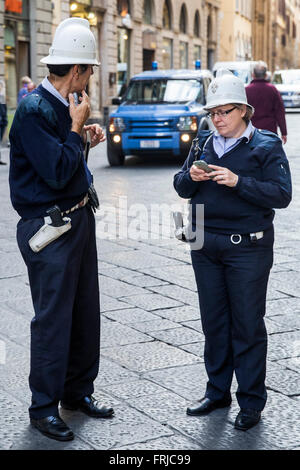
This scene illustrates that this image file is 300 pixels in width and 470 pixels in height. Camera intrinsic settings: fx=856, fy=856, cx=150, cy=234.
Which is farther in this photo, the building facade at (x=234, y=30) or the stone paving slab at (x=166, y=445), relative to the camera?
the building facade at (x=234, y=30)

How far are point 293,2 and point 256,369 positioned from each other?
300 ft

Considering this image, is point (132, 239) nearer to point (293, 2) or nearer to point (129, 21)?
point (129, 21)

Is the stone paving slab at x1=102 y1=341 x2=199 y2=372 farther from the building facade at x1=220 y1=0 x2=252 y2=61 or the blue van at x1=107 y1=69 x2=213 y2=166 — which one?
the building facade at x1=220 y1=0 x2=252 y2=61

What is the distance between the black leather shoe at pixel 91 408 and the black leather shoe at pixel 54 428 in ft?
0.80

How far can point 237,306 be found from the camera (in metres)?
3.74

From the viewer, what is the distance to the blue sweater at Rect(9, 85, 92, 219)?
3404 millimetres

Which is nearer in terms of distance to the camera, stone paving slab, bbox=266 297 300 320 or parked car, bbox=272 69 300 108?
stone paving slab, bbox=266 297 300 320

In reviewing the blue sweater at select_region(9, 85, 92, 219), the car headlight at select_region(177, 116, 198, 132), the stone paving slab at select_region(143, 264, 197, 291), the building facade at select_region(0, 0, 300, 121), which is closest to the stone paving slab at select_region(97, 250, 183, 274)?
the stone paving slab at select_region(143, 264, 197, 291)

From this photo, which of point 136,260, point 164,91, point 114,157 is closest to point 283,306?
point 136,260

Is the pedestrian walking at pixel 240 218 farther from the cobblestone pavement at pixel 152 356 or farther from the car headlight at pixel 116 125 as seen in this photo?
the car headlight at pixel 116 125

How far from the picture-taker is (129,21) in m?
29.7

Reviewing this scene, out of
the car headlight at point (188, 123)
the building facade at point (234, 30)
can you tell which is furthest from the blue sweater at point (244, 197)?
the building facade at point (234, 30)

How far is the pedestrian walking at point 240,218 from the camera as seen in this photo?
12.0 ft

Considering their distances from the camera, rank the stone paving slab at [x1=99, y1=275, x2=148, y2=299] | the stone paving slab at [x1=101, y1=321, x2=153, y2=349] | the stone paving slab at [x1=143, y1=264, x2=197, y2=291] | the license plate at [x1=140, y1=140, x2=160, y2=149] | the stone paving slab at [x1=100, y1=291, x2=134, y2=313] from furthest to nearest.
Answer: the license plate at [x1=140, y1=140, x2=160, y2=149], the stone paving slab at [x1=143, y1=264, x2=197, y2=291], the stone paving slab at [x1=99, y1=275, x2=148, y2=299], the stone paving slab at [x1=100, y1=291, x2=134, y2=313], the stone paving slab at [x1=101, y1=321, x2=153, y2=349]
